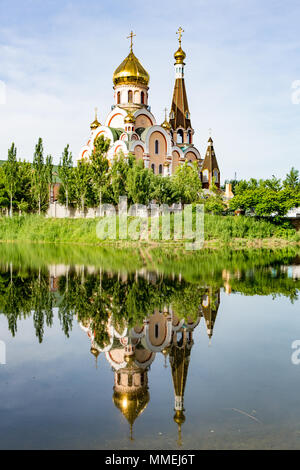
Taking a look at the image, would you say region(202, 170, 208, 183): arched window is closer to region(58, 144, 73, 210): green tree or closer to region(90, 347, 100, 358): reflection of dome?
region(58, 144, 73, 210): green tree

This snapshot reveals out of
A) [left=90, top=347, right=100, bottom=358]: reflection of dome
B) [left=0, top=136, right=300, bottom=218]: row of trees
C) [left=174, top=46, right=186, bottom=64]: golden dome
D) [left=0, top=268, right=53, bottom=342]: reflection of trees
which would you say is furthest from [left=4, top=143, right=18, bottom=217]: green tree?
[left=90, top=347, right=100, bottom=358]: reflection of dome

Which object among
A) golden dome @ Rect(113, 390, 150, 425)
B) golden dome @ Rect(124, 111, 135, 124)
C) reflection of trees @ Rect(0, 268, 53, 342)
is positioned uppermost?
golden dome @ Rect(124, 111, 135, 124)

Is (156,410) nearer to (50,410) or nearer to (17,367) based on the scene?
(50,410)

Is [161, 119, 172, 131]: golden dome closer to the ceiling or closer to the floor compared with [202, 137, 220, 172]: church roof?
closer to the ceiling

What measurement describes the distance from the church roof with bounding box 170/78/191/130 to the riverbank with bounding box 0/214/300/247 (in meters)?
15.5

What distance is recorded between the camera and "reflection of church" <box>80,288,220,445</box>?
4.13 metres

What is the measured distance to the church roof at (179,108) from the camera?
40.4m

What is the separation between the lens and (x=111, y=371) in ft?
15.9

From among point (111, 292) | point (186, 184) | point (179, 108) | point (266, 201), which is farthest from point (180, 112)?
point (111, 292)

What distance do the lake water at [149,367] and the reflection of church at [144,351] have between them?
0.6 inches

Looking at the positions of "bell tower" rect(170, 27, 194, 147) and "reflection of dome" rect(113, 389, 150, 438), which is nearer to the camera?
"reflection of dome" rect(113, 389, 150, 438)

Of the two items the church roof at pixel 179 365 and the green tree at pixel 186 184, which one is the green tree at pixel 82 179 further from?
the church roof at pixel 179 365

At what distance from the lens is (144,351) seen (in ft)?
18.0

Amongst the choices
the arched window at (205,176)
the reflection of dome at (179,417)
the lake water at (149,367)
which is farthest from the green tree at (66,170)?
the reflection of dome at (179,417)
